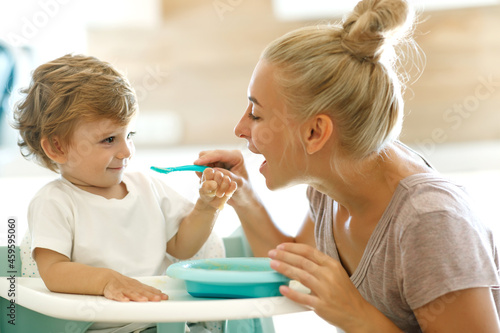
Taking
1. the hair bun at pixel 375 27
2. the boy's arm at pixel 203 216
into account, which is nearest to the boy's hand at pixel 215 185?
the boy's arm at pixel 203 216

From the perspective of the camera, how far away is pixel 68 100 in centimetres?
119

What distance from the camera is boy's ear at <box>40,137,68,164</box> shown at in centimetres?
122

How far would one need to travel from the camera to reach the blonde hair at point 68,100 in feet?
3.91

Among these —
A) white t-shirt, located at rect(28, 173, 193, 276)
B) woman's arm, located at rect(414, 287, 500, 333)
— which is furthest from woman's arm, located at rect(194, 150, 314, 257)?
woman's arm, located at rect(414, 287, 500, 333)

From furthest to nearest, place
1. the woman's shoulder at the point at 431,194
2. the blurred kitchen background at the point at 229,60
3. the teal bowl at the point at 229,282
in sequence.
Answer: the blurred kitchen background at the point at 229,60, the woman's shoulder at the point at 431,194, the teal bowl at the point at 229,282

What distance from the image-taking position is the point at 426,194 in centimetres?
106

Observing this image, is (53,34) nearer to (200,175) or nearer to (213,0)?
(213,0)

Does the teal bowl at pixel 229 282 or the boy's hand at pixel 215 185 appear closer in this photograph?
the teal bowl at pixel 229 282

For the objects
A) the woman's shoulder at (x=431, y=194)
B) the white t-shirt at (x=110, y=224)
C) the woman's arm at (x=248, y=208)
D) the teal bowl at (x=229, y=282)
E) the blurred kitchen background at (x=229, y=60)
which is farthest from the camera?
the blurred kitchen background at (x=229, y=60)

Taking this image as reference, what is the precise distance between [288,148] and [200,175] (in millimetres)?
260

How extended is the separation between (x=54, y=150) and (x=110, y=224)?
0.20 metres

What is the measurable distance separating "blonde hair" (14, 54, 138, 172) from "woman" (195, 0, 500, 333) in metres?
0.23

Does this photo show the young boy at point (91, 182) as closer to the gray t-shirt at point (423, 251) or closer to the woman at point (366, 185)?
the woman at point (366, 185)

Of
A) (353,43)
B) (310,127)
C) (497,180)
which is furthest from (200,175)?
(497,180)
